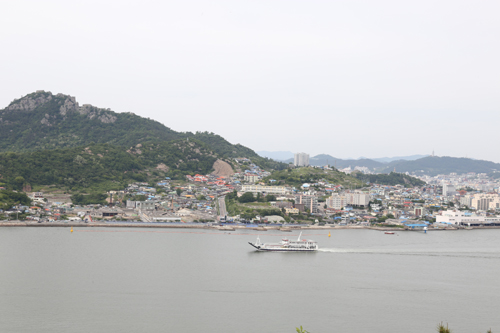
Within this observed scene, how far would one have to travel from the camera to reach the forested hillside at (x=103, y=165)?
32.0 m

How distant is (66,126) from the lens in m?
54.3

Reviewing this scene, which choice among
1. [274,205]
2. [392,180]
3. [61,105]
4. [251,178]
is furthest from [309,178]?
[61,105]

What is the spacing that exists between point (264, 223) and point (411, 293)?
14788mm

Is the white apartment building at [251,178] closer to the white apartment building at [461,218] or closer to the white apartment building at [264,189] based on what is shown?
the white apartment building at [264,189]

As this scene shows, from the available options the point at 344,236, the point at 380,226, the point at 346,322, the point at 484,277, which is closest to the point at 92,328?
the point at 346,322

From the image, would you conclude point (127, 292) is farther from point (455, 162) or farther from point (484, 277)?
point (455, 162)

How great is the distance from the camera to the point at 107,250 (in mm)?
16766

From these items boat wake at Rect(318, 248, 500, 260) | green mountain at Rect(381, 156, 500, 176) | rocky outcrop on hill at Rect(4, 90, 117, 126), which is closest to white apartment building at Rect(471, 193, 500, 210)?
boat wake at Rect(318, 248, 500, 260)

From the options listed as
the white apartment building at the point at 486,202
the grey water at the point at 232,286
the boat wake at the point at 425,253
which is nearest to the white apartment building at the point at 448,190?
the white apartment building at the point at 486,202

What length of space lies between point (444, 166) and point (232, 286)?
4923 inches

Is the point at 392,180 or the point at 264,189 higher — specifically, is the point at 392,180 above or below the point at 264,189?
above

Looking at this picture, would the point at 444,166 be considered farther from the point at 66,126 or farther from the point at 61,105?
the point at 66,126

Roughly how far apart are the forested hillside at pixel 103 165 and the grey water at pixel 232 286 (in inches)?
523

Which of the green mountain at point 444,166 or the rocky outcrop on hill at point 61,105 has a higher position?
the rocky outcrop on hill at point 61,105
